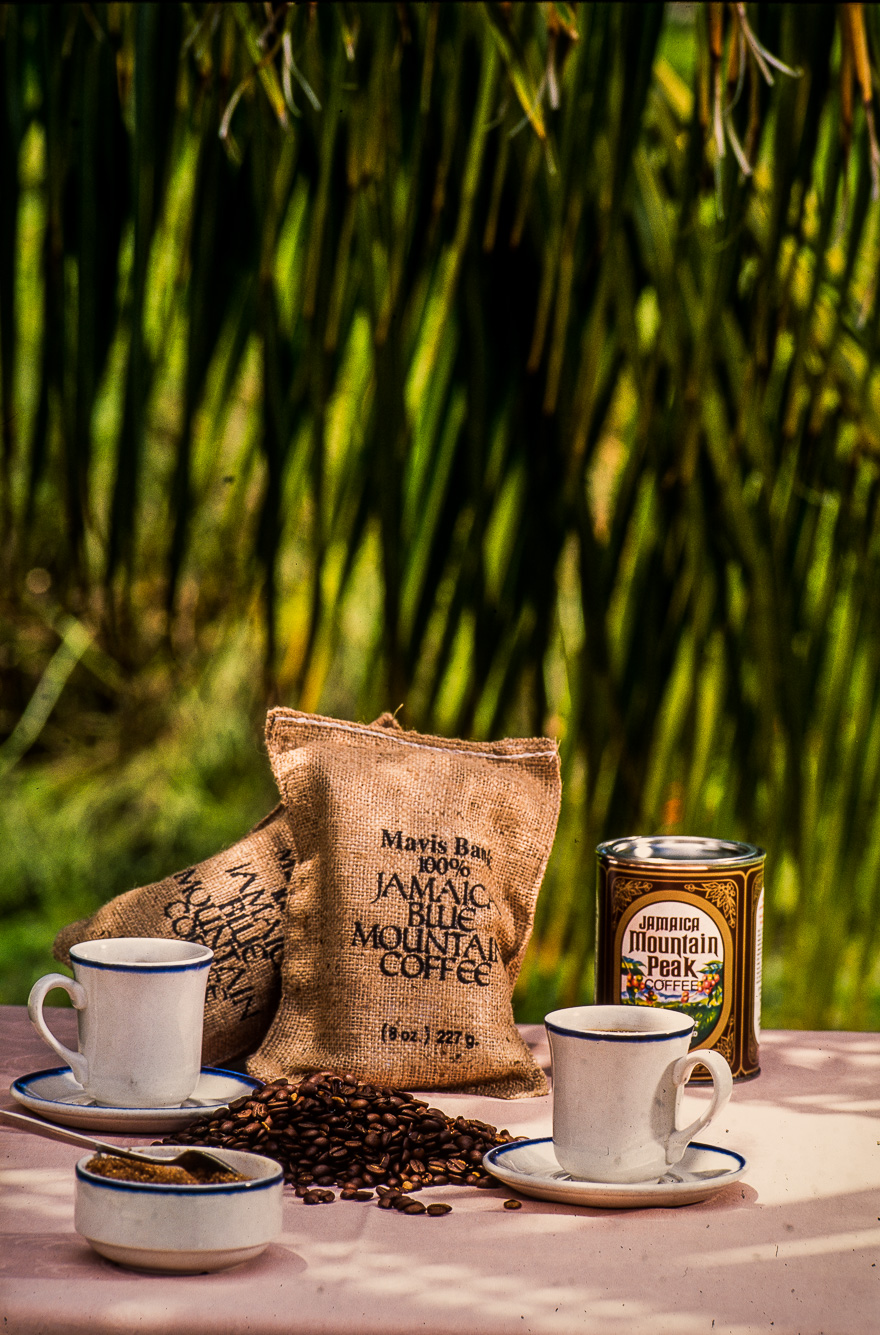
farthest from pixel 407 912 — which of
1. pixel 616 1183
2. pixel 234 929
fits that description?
pixel 616 1183

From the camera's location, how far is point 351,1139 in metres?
0.75

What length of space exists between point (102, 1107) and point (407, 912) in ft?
0.68

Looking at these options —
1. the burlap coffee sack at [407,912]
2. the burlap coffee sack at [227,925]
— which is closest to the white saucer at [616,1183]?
the burlap coffee sack at [407,912]

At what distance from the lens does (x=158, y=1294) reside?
0.59 metres

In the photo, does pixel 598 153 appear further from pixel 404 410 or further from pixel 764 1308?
pixel 764 1308

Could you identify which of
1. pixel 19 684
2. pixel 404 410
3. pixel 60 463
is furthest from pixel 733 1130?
pixel 19 684

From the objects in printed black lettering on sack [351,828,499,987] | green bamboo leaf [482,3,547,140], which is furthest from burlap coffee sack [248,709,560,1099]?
green bamboo leaf [482,3,547,140]

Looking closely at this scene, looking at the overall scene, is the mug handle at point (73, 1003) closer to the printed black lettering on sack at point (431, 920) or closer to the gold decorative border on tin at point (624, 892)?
the printed black lettering on sack at point (431, 920)

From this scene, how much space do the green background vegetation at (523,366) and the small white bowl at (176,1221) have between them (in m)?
0.67

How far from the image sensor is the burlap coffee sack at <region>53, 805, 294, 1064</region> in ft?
3.05

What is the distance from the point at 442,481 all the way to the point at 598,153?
1.07ft

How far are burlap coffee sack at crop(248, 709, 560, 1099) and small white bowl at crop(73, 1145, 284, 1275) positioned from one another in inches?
10.1

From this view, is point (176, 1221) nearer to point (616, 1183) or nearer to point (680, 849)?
point (616, 1183)

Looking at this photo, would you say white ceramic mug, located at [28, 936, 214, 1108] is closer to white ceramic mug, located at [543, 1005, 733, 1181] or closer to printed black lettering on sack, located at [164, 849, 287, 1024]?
printed black lettering on sack, located at [164, 849, 287, 1024]
